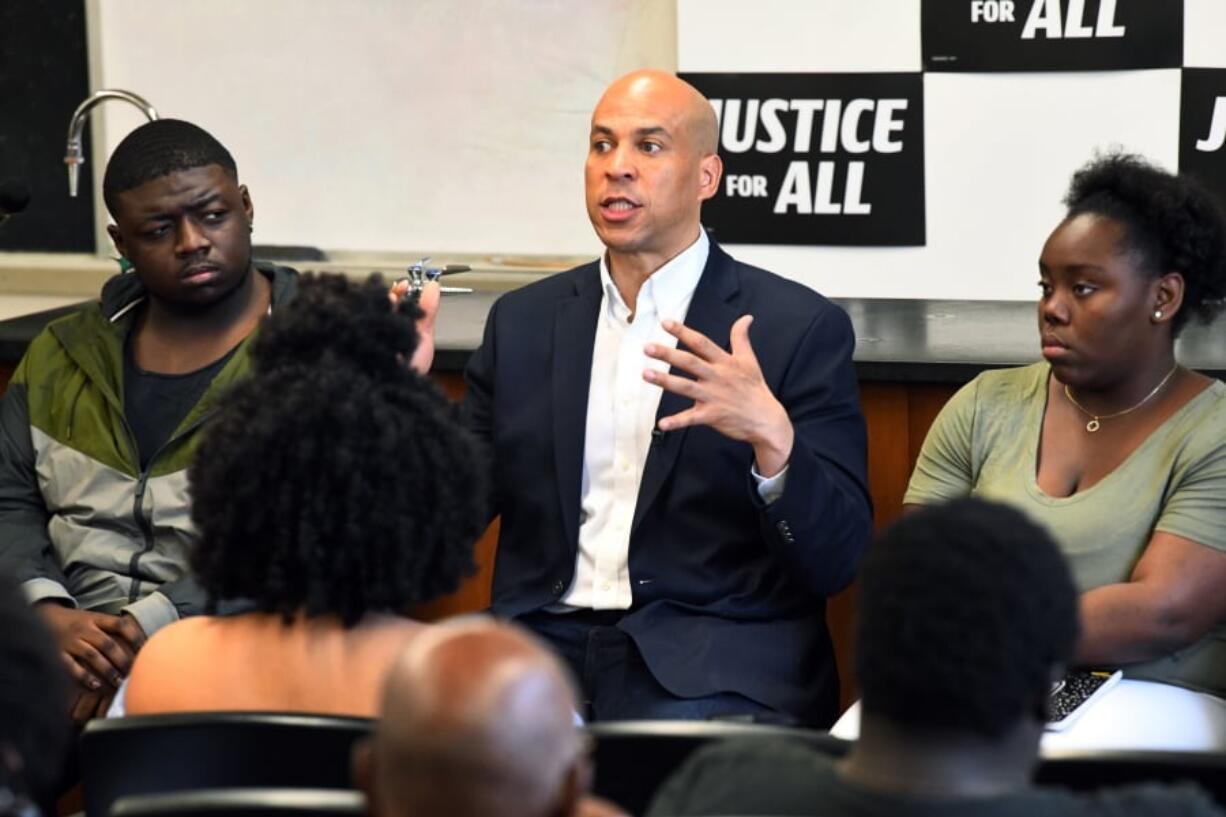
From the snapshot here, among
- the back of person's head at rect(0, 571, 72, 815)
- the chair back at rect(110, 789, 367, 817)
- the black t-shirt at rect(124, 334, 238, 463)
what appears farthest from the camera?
the black t-shirt at rect(124, 334, 238, 463)

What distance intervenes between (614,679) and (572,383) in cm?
47

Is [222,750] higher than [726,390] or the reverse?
the reverse

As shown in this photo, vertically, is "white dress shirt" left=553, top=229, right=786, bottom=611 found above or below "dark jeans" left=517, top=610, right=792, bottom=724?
above

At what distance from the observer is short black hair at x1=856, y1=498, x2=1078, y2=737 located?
4.37 feet

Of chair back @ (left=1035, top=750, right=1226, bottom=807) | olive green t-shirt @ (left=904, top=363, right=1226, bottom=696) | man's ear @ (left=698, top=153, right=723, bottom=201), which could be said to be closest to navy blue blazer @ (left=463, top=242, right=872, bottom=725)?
man's ear @ (left=698, top=153, right=723, bottom=201)

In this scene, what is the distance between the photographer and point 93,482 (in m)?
2.94

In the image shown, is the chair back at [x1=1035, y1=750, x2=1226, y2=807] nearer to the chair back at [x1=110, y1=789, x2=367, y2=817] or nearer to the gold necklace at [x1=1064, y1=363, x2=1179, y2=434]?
the chair back at [x1=110, y1=789, x2=367, y2=817]

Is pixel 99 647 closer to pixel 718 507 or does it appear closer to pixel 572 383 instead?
pixel 572 383

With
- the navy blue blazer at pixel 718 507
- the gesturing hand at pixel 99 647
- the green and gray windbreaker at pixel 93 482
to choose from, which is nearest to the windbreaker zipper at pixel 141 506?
the green and gray windbreaker at pixel 93 482

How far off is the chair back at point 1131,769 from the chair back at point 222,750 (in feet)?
2.05

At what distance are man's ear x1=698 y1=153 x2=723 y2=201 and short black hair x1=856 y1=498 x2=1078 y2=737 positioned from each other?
1.57m

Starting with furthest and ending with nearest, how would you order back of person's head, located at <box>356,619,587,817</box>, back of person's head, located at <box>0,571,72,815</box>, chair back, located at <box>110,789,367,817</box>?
chair back, located at <box>110,789,367,817</box> → back of person's head, located at <box>0,571,72,815</box> → back of person's head, located at <box>356,619,587,817</box>

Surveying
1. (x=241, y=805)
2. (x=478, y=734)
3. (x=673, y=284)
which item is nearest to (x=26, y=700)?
(x=241, y=805)

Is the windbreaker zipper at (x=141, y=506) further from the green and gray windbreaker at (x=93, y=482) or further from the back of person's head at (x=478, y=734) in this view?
the back of person's head at (x=478, y=734)
